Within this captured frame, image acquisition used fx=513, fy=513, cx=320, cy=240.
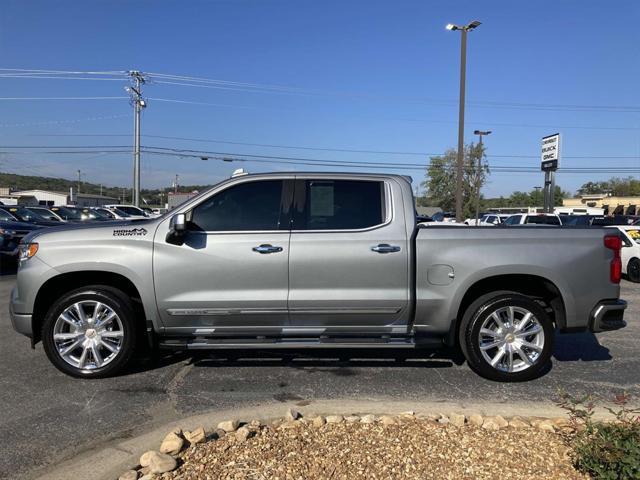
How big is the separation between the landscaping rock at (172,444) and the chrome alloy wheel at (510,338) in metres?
2.82

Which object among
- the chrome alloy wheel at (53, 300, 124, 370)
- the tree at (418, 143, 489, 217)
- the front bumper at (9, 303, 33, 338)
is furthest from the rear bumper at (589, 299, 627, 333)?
the tree at (418, 143, 489, 217)

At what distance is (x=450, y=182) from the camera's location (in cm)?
7462

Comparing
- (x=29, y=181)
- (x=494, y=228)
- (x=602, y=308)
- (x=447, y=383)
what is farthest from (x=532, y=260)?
(x=29, y=181)

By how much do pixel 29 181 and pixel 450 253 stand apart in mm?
157939

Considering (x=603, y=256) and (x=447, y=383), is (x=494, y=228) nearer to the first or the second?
(x=603, y=256)

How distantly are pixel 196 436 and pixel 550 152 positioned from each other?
32.8 meters

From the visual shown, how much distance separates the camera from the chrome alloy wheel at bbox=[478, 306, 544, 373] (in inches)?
187

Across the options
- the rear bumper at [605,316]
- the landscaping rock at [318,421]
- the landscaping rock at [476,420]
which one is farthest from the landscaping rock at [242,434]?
the rear bumper at [605,316]

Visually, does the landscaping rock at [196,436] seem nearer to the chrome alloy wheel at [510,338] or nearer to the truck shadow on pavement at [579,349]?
the chrome alloy wheel at [510,338]

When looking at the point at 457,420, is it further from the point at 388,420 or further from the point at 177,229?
the point at 177,229

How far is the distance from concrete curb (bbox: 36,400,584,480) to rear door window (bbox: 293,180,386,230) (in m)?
1.61

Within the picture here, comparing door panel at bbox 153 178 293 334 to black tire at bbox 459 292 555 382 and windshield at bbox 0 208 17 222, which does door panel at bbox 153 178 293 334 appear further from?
windshield at bbox 0 208 17 222

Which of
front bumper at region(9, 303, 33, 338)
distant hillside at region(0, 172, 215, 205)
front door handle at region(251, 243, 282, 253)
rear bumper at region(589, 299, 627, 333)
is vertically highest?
distant hillside at region(0, 172, 215, 205)

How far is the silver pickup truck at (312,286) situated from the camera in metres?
4.68
